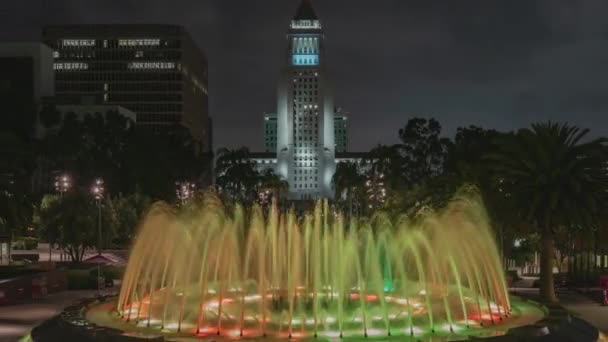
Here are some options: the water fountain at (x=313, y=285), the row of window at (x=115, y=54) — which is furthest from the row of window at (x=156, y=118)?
the water fountain at (x=313, y=285)

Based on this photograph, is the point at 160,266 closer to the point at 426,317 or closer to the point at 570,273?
the point at 426,317

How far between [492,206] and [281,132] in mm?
141434

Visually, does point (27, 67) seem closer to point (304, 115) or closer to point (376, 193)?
point (376, 193)

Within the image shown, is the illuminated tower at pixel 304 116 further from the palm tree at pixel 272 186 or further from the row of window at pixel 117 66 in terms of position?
the row of window at pixel 117 66

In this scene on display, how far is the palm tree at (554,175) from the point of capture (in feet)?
105

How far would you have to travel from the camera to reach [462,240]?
2928 cm

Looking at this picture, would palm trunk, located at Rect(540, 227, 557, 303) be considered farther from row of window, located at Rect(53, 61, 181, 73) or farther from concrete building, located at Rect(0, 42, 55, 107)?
row of window, located at Rect(53, 61, 181, 73)

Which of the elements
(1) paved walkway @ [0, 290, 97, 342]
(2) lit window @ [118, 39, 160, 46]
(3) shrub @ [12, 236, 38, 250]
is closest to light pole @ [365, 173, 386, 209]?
(3) shrub @ [12, 236, 38, 250]

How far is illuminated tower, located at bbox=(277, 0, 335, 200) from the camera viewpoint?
180 metres

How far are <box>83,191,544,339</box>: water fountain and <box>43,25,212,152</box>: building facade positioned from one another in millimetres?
128290

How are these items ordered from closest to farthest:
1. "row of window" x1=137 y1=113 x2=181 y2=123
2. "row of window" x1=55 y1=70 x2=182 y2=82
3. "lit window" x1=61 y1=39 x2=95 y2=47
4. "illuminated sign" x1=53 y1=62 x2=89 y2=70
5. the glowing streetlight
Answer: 1. the glowing streetlight
2. "row of window" x1=137 y1=113 x2=181 y2=123
3. "row of window" x1=55 y1=70 x2=182 y2=82
4. "illuminated sign" x1=53 y1=62 x2=89 y2=70
5. "lit window" x1=61 y1=39 x2=95 y2=47

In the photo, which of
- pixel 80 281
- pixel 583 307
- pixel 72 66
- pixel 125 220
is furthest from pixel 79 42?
pixel 583 307

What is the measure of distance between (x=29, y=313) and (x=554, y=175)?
2196 cm

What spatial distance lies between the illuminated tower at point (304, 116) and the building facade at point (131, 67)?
25529 mm
